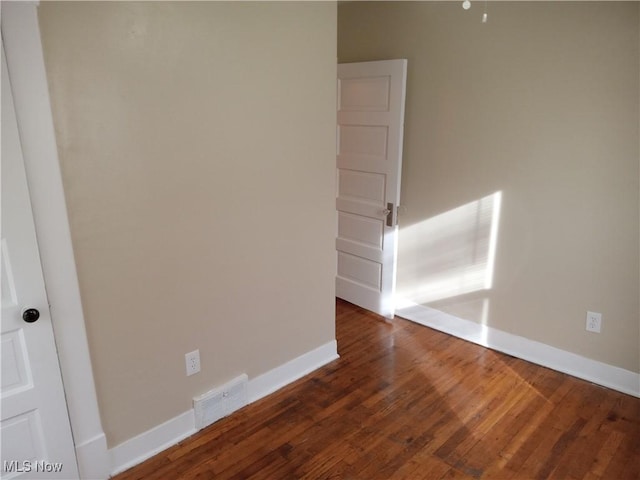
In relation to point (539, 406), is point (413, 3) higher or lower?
higher

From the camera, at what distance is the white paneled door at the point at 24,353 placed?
5.53ft

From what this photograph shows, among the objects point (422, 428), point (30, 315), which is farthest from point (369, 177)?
point (30, 315)

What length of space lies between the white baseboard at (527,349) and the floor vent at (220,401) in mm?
1596

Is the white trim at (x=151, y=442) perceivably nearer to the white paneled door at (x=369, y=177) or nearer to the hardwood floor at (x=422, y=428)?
the hardwood floor at (x=422, y=428)

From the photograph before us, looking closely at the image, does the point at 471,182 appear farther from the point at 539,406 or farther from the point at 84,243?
the point at 84,243

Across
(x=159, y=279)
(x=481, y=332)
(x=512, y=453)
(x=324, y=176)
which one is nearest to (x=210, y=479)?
(x=159, y=279)

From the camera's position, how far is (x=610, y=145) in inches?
101

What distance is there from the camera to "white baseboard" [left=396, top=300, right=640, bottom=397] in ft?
9.16

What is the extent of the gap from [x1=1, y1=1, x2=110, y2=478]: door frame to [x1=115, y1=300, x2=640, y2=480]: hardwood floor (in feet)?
1.04

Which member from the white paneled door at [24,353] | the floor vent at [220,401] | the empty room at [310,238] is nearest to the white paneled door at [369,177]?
the empty room at [310,238]

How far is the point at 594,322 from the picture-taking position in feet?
9.24

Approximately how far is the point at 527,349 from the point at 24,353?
9.31 feet

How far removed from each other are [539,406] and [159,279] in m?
2.16

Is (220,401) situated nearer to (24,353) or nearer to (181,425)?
(181,425)
